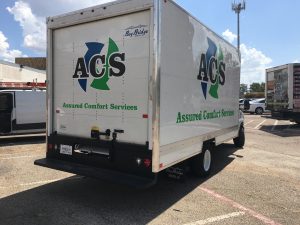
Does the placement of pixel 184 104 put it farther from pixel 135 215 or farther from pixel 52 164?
pixel 52 164

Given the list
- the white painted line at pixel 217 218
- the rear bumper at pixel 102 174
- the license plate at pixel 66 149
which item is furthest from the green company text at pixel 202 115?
the license plate at pixel 66 149

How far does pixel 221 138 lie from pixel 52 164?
4.16 meters

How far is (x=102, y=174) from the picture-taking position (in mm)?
5645

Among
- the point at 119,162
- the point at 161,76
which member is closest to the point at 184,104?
the point at 161,76

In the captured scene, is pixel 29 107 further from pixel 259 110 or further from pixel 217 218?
pixel 259 110

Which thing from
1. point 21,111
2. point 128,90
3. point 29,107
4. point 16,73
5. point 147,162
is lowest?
point 147,162

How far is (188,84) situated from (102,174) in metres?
2.19

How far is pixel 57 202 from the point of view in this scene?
5.77 metres

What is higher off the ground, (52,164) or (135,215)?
(52,164)

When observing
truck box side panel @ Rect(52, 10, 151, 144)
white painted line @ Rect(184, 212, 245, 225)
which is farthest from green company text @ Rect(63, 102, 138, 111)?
white painted line @ Rect(184, 212, 245, 225)

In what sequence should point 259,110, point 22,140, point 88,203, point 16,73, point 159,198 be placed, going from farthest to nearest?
point 259,110 → point 16,73 → point 22,140 → point 159,198 → point 88,203

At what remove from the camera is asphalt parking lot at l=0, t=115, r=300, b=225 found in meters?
5.15

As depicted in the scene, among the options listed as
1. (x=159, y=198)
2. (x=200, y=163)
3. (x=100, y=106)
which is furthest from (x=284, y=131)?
(x=100, y=106)

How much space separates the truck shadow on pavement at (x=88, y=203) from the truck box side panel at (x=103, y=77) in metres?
1.07
